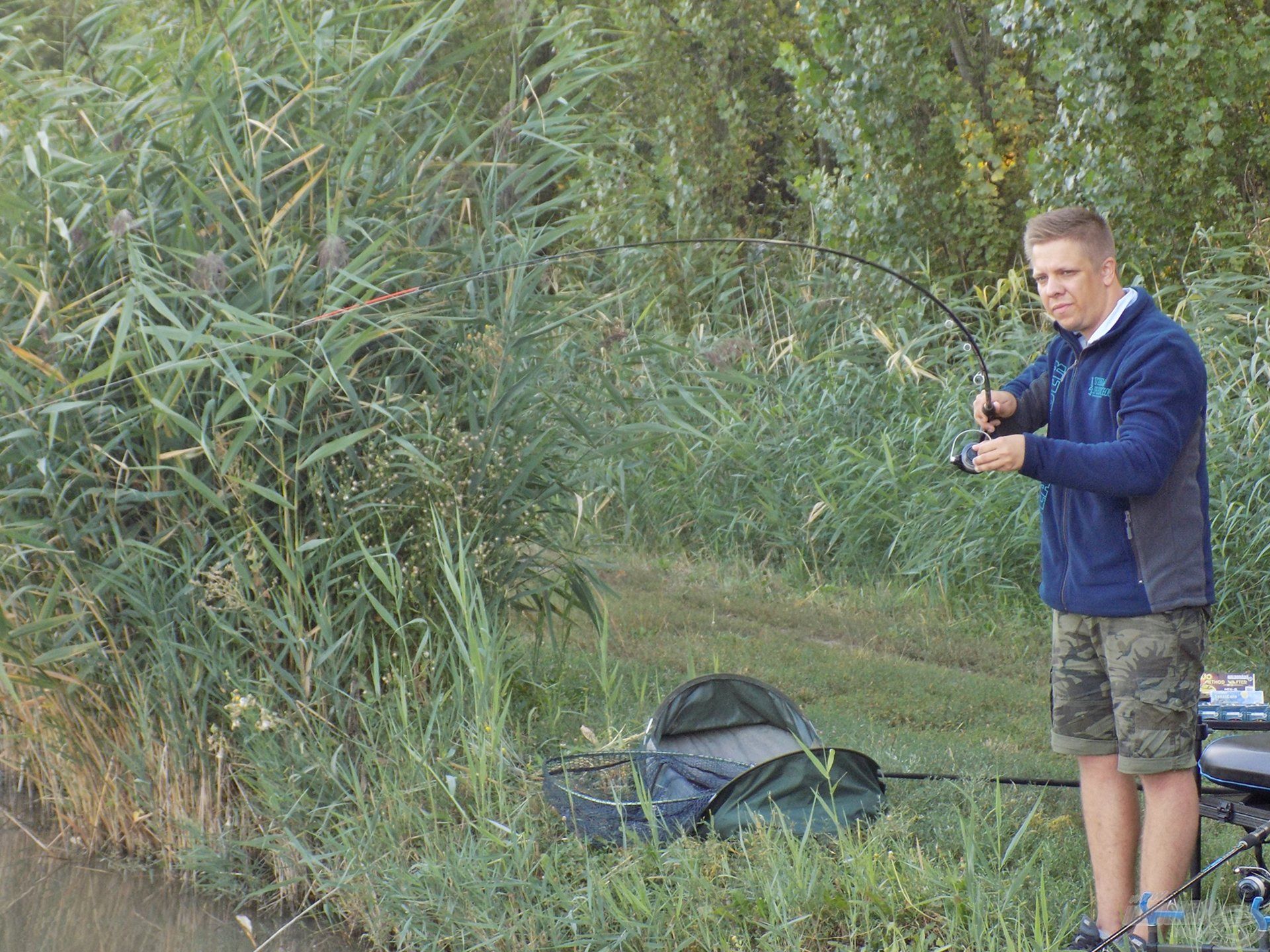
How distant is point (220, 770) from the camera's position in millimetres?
3926

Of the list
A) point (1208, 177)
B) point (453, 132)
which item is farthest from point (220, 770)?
point (1208, 177)

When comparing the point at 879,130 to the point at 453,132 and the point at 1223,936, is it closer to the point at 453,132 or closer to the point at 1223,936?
the point at 453,132

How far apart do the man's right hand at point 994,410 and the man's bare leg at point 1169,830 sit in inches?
32.4

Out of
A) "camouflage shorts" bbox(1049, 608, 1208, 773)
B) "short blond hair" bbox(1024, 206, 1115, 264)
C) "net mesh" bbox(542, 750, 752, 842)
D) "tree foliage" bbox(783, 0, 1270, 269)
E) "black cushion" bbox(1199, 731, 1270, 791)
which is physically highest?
"tree foliage" bbox(783, 0, 1270, 269)

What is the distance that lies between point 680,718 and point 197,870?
1.43 meters

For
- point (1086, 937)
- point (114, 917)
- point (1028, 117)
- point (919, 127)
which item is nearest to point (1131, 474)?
point (1086, 937)

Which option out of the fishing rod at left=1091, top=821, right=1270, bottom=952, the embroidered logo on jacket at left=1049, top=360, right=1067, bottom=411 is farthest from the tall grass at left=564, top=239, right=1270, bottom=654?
the fishing rod at left=1091, top=821, right=1270, bottom=952

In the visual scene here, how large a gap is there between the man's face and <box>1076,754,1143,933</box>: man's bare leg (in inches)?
36.9

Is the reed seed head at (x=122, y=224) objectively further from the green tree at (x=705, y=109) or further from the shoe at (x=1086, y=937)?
the green tree at (x=705, y=109)

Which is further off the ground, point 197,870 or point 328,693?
point 328,693

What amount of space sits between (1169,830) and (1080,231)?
4.06 feet

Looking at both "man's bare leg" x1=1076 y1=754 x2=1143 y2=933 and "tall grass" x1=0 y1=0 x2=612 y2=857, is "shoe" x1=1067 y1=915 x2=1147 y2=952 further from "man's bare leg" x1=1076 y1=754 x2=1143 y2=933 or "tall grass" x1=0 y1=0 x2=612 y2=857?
"tall grass" x1=0 y1=0 x2=612 y2=857

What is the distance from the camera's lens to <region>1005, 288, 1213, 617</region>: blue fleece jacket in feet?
8.75

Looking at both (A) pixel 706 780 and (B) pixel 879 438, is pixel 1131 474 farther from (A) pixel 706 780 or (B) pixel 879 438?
(B) pixel 879 438
